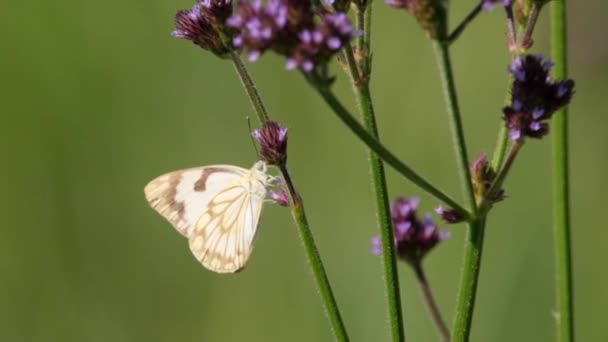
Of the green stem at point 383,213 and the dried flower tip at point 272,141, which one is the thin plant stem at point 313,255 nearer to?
the dried flower tip at point 272,141

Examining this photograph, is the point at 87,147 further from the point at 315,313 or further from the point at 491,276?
the point at 491,276

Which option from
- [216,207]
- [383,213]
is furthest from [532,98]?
[216,207]

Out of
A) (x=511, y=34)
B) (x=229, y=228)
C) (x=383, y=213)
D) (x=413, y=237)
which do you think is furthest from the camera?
(x=229, y=228)

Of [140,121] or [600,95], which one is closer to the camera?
[600,95]

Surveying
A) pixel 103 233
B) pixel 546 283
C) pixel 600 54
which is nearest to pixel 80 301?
pixel 103 233

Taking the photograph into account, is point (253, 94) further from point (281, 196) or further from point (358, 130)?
point (358, 130)

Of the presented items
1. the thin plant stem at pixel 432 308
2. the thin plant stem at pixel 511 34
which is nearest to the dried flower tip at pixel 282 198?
the thin plant stem at pixel 432 308

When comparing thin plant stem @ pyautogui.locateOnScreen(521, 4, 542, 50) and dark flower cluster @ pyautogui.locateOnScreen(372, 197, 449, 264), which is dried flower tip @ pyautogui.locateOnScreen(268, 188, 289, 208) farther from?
thin plant stem @ pyautogui.locateOnScreen(521, 4, 542, 50)
